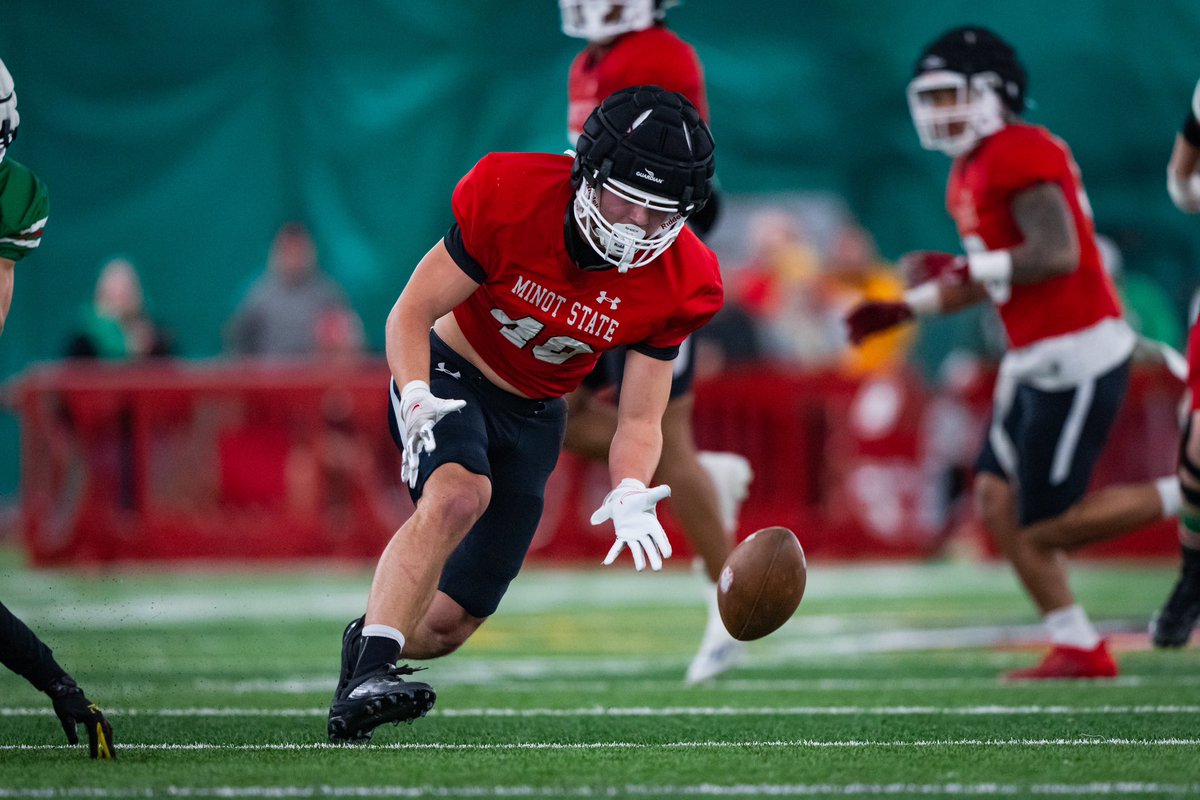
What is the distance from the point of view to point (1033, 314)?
621 cm

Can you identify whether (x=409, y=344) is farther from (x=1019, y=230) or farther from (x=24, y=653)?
(x=1019, y=230)

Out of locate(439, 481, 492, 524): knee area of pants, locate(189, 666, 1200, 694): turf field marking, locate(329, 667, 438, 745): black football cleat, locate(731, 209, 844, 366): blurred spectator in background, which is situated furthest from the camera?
locate(731, 209, 844, 366): blurred spectator in background

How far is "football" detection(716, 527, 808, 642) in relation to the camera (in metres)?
4.48

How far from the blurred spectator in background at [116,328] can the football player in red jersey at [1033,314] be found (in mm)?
6299

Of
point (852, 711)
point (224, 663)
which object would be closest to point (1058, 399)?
point (852, 711)

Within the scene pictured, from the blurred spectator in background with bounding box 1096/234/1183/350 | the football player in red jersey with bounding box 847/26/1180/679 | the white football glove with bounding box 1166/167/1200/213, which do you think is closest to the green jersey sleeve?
the football player in red jersey with bounding box 847/26/1180/679

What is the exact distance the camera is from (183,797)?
3.47 metres

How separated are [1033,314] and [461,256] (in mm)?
2641

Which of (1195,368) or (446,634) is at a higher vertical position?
(1195,368)

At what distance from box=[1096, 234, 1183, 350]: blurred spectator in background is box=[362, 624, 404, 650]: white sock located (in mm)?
7946

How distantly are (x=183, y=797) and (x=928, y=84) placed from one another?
3.89m

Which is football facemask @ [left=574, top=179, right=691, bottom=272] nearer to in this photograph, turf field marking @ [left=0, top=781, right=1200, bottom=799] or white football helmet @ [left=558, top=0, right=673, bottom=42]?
turf field marking @ [left=0, top=781, right=1200, bottom=799]

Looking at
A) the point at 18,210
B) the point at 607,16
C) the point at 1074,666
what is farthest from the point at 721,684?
the point at 18,210

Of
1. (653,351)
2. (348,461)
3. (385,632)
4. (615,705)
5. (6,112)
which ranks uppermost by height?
(6,112)
